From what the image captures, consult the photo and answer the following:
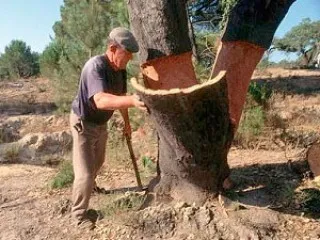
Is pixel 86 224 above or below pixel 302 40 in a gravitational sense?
below

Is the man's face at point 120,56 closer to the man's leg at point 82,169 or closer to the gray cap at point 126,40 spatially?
the gray cap at point 126,40

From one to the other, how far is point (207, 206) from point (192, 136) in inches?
25.3

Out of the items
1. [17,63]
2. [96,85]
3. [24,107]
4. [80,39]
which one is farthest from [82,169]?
[17,63]

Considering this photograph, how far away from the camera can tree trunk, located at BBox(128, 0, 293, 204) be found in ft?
9.98

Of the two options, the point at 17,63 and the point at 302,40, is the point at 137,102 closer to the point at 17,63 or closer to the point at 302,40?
the point at 17,63

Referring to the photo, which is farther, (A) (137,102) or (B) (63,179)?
(B) (63,179)

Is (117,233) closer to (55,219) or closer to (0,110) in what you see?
(55,219)

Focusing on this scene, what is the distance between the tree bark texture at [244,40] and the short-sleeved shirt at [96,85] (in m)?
0.77

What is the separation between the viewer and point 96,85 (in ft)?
11.1

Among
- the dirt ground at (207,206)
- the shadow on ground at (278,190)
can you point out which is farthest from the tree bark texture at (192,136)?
the shadow on ground at (278,190)

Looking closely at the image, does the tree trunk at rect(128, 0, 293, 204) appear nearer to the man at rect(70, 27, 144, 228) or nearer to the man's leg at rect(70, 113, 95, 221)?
the man at rect(70, 27, 144, 228)

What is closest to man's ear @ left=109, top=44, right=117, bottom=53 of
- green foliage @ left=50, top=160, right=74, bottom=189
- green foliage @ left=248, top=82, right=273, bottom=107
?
green foliage @ left=50, top=160, right=74, bottom=189

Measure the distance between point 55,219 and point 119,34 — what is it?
5.51 feet

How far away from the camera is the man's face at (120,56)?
344 cm
